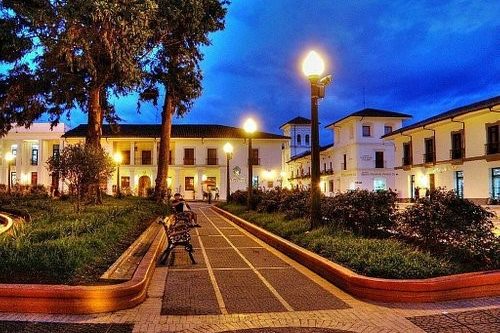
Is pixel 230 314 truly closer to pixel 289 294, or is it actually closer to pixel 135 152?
pixel 289 294

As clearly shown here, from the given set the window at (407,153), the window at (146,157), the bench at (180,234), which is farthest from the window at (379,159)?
the bench at (180,234)

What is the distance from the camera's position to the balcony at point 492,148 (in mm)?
35903

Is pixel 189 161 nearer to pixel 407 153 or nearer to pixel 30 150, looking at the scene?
pixel 30 150

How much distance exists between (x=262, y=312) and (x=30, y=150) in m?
66.7

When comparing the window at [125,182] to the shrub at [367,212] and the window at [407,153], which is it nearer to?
the window at [407,153]

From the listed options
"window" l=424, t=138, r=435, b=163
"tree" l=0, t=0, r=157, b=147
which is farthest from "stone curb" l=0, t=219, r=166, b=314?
"window" l=424, t=138, r=435, b=163

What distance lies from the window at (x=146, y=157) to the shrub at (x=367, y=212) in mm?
55089

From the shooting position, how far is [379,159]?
59219mm

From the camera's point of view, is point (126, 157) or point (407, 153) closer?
point (407, 153)

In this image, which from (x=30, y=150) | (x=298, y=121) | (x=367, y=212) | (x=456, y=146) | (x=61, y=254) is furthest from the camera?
(x=298, y=121)

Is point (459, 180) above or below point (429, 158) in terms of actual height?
below

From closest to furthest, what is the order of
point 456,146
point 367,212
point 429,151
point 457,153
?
point 367,212 < point 457,153 < point 456,146 < point 429,151

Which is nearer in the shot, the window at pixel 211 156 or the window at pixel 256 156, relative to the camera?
the window at pixel 256 156

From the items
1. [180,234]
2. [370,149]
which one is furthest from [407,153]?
[180,234]
